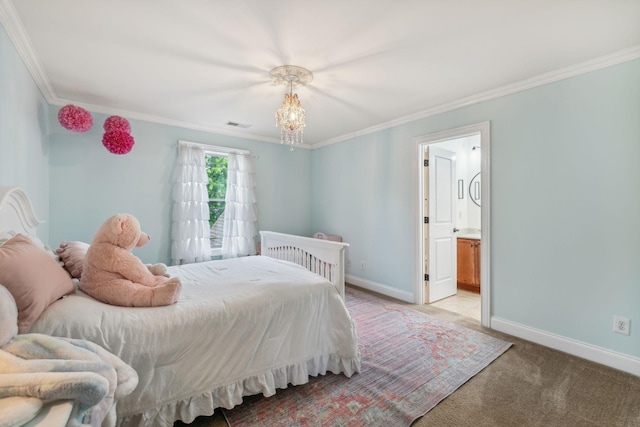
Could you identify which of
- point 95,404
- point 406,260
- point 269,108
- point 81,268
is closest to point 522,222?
point 406,260

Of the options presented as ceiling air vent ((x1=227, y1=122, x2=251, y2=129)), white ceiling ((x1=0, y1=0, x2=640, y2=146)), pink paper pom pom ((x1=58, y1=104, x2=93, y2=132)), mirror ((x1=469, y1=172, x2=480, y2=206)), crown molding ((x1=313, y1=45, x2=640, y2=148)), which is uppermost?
ceiling air vent ((x1=227, y1=122, x2=251, y2=129))

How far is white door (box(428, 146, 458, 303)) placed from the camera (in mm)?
3543

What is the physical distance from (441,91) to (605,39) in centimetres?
113

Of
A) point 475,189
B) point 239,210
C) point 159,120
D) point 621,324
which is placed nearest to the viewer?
point 621,324

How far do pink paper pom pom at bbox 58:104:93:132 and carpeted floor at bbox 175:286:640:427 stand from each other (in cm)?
275

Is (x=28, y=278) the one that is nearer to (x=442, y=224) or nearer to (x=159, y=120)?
(x=159, y=120)

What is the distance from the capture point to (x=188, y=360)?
1.47 m

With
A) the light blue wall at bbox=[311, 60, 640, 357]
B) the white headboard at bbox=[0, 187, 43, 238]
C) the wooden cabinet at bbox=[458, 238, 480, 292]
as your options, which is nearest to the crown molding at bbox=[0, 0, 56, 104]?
the white headboard at bbox=[0, 187, 43, 238]

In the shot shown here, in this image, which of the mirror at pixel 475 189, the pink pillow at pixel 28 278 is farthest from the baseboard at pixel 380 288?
the pink pillow at pixel 28 278

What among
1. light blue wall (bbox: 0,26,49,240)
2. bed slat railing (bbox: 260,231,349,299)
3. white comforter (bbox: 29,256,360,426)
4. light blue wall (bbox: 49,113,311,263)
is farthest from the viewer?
light blue wall (bbox: 49,113,311,263)

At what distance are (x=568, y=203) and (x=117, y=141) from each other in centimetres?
419

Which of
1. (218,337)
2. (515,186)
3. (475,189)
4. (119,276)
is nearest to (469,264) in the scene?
(475,189)

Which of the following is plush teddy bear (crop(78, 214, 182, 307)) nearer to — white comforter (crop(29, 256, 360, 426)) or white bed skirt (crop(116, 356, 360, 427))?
white comforter (crop(29, 256, 360, 426))

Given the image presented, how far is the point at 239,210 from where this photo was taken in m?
4.09
